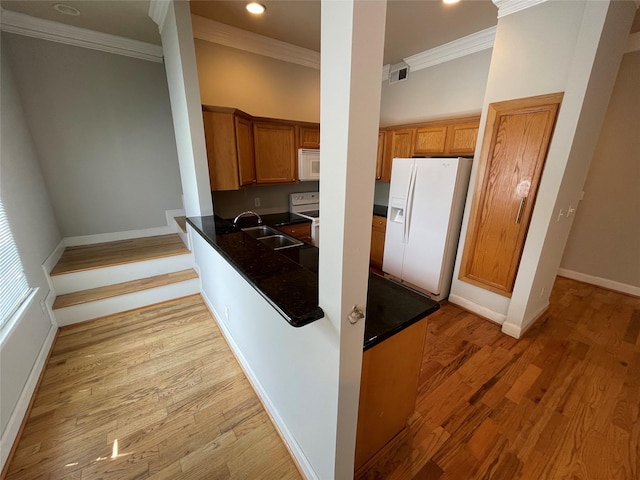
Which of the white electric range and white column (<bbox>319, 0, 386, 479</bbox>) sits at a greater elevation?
white column (<bbox>319, 0, 386, 479</bbox>)

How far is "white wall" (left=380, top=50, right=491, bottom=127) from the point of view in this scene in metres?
2.90

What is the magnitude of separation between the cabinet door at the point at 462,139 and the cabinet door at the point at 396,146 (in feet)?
1.68

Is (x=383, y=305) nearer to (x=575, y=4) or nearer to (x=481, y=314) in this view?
(x=481, y=314)

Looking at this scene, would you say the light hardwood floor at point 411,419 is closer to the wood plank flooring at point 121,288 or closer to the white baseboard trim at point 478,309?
the white baseboard trim at point 478,309

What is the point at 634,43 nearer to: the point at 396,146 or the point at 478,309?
the point at 396,146

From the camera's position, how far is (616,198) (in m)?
3.06

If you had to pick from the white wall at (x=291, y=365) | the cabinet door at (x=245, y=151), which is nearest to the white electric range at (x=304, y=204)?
the cabinet door at (x=245, y=151)

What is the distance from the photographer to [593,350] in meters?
2.16

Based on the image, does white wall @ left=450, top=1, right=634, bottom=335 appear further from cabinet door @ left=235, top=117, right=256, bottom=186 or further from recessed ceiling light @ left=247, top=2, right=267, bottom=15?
cabinet door @ left=235, top=117, right=256, bottom=186

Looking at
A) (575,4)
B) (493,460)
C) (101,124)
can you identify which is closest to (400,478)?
(493,460)

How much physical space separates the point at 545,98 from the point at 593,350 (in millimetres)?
2167

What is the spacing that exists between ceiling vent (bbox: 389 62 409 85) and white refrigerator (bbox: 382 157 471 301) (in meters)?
1.62

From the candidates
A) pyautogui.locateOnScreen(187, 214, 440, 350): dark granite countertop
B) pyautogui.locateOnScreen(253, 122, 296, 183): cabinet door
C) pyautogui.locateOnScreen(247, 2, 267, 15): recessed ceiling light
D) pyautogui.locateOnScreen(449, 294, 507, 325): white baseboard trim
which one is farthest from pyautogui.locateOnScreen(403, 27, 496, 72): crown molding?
pyautogui.locateOnScreen(187, 214, 440, 350): dark granite countertop

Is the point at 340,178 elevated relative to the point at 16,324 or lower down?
elevated
